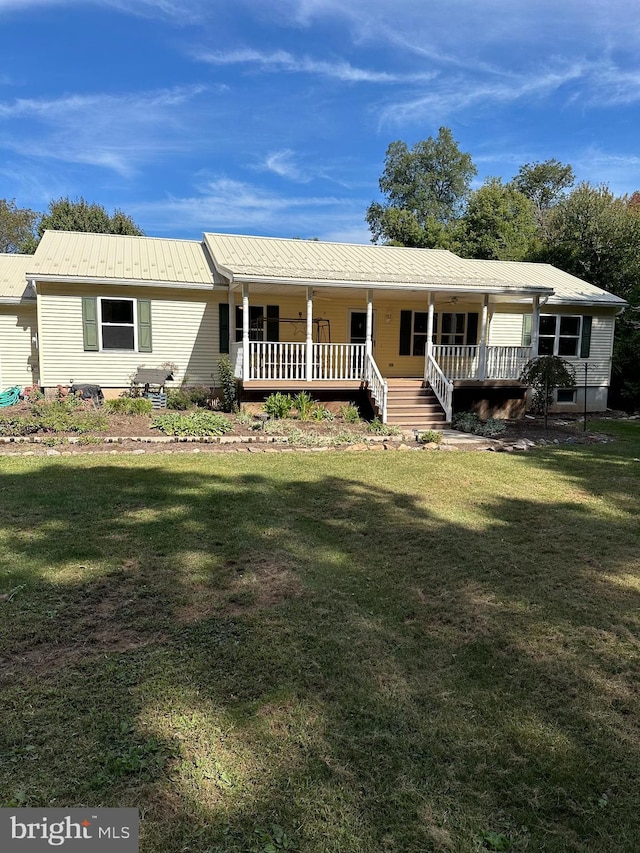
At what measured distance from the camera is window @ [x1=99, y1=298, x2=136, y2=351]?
1311cm

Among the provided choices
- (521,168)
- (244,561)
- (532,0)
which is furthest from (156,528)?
(521,168)

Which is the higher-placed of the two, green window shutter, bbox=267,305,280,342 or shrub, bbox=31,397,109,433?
green window shutter, bbox=267,305,280,342

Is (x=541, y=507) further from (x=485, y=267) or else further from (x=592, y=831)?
(x=485, y=267)

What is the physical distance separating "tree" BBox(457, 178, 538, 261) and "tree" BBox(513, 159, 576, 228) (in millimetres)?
13369

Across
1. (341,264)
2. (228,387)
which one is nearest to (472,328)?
(341,264)

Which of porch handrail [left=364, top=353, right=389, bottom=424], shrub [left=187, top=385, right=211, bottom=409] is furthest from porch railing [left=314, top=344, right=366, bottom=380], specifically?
shrub [left=187, top=385, right=211, bottom=409]

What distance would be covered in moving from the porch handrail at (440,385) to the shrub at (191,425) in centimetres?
A: 496

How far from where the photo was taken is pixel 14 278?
14.9 meters

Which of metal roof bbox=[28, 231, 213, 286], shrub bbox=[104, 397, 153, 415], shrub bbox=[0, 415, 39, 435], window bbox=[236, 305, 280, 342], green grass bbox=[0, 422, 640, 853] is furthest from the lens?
window bbox=[236, 305, 280, 342]

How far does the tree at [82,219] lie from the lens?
1082 inches

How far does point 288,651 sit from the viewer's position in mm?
2920

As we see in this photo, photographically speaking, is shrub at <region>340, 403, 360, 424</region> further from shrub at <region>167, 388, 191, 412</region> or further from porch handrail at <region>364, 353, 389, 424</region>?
shrub at <region>167, 388, 191, 412</region>

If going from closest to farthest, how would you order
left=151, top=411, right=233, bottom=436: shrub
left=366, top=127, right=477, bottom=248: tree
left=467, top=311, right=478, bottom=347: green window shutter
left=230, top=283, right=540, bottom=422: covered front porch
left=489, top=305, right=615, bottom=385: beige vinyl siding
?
left=151, top=411, right=233, bottom=436: shrub < left=230, top=283, right=540, bottom=422: covered front porch < left=467, top=311, right=478, bottom=347: green window shutter < left=489, top=305, right=615, bottom=385: beige vinyl siding < left=366, top=127, right=477, bottom=248: tree

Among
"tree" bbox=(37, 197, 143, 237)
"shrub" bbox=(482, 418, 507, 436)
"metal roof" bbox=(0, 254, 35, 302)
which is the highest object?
"tree" bbox=(37, 197, 143, 237)
